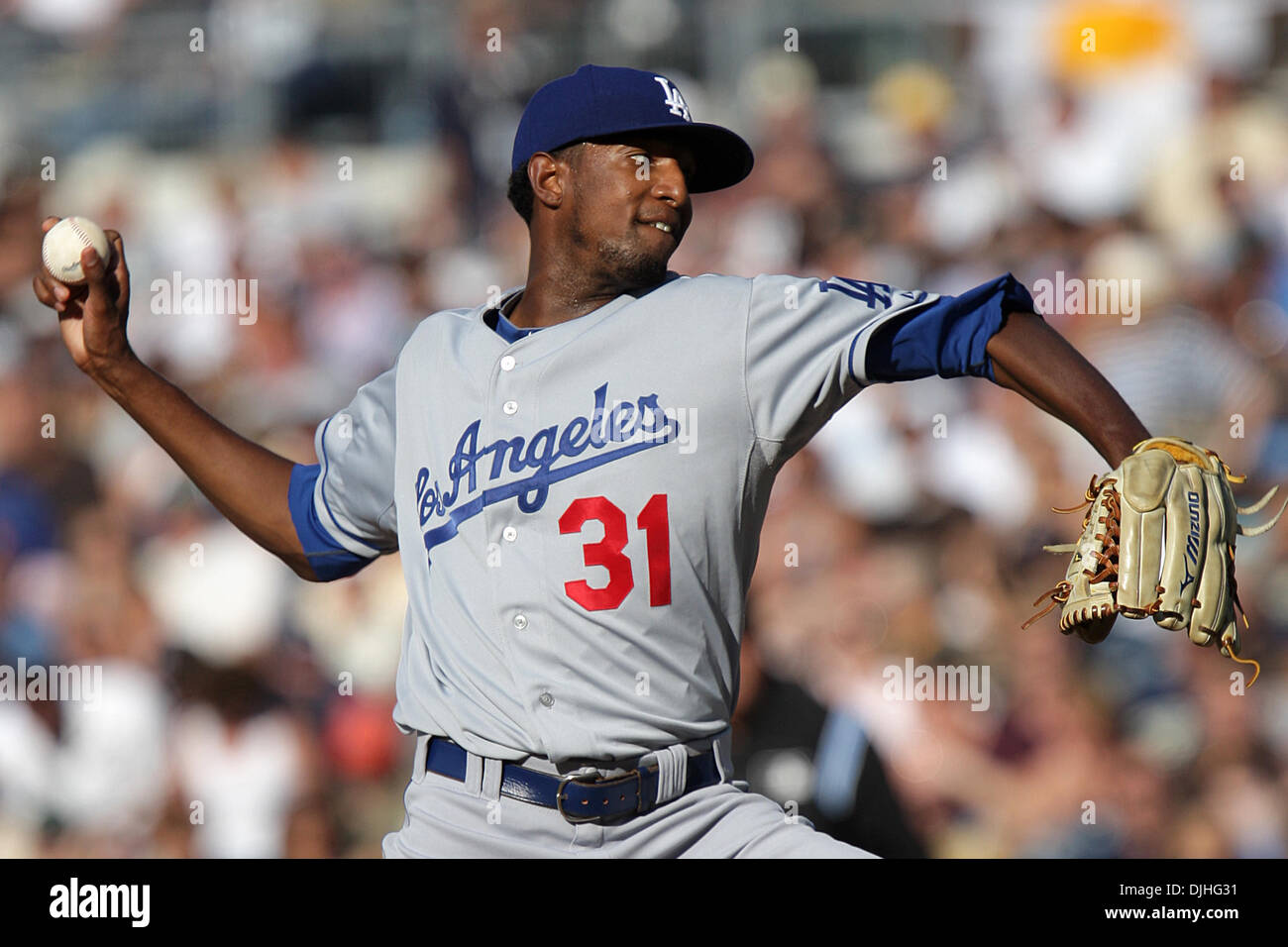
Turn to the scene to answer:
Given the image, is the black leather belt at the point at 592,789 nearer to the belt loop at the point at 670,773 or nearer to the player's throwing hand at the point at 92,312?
the belt loop at the point at 670,773

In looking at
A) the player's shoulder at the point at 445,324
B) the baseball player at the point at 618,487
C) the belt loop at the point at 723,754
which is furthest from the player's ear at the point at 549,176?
the belt loop at the point at 723,754

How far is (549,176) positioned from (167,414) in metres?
0.79

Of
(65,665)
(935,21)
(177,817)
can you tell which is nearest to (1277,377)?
(935,21)

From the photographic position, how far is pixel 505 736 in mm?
2162

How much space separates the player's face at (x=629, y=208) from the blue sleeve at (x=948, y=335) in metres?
0.39

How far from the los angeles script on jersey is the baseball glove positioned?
63 cm

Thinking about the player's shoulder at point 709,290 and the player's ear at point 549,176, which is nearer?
the player's shoulder at point 709,290

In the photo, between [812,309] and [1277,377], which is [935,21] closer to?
[1277,377]

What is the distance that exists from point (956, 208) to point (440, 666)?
3.72 meters

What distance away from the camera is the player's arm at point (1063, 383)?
1.93m

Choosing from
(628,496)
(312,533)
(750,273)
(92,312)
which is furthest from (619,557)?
(750,273)

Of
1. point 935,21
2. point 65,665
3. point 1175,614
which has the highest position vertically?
point 935,21

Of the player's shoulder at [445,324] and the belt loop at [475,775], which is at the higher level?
the player's shoulder at [445,324]

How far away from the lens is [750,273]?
529cm
